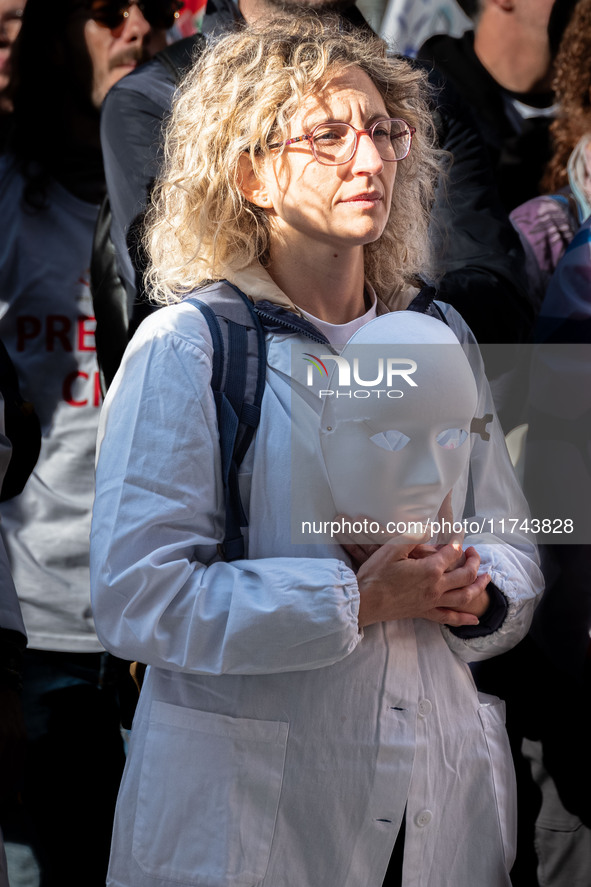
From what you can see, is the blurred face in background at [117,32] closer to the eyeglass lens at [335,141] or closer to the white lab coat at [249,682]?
the eyeglass lens at [335,141]

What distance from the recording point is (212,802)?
4.94ft

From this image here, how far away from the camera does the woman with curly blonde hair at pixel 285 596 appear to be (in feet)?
4.83

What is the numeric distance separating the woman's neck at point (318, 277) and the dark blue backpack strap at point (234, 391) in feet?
0.45

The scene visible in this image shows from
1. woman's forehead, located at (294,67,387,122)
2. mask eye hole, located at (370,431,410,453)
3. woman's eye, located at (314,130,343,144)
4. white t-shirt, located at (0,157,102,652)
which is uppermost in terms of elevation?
woman's forehead, located at (294,67,387,122)

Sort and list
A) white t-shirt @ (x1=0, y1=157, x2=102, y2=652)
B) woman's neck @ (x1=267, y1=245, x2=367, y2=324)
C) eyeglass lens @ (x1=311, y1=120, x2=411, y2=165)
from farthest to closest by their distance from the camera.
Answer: white t-shirt @ (x1=0, y1=157, x2=102, y2=652)
woman's neck @ (x1=267, y1=245, x2=367, y2=324)
eyeglass lens @ (x1=311, y1=120, x2=411, y2=165)

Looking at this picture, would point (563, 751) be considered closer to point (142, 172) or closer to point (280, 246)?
point (280, 246)

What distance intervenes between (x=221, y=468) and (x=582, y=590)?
1046 mm

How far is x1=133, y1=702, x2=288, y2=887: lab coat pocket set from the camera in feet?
4.90

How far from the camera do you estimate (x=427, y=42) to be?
2623 millimetres

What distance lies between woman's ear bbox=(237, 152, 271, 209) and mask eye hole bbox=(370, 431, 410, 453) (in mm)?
490

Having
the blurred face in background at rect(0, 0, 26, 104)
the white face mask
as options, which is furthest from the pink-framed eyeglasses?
the blurred face in background at rect(0, 0, 26, 104)

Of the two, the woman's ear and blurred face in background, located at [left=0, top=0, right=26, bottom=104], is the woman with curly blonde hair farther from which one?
blurred face in background, located at [left=0, top=0, right=26, bottom=104]

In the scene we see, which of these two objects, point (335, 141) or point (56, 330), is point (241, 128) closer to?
point (335, 141)

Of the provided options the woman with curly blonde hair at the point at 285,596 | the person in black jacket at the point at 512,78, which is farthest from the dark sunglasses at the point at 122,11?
the woman with curly blonde hair at the point at 285,596
